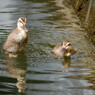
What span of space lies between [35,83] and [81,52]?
2.44 meters

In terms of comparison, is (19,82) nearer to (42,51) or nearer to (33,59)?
(33,59)

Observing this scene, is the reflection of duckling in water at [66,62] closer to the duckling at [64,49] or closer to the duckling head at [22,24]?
the duckling at [64,49]

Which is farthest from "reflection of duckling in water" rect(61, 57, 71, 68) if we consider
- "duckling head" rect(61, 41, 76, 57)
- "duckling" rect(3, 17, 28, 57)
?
"duckling" rect(3, 17, 28, 57)

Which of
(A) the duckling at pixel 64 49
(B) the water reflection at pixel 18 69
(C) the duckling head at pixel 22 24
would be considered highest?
(C) the duckling head at pixel 22 24

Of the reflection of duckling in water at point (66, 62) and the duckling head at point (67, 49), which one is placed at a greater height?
the duckling head at point (67, 49)

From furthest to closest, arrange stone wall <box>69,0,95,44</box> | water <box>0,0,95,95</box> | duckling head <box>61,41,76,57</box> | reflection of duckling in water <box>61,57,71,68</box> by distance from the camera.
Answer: stone wall <box>69,0,95,44</box>
duckling head <box>61,41,76,57</box>
reflection of duckling in water <box>61,57,71,68</box>
water <box>0,0,95,95</box>

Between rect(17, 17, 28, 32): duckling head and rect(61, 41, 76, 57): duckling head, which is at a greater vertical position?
rect(17, 17, 28, 32): duckling head

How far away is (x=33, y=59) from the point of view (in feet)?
28.4

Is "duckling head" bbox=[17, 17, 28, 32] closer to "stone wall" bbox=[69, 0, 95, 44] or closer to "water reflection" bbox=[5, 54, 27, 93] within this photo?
"water reflection" bbox=[5, 54, 27, 93]

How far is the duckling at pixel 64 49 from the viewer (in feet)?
30.3

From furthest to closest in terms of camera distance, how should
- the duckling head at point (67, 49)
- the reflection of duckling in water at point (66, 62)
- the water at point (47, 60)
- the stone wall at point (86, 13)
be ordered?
1. the stone wall at point (86, 13)
2. the duckling head at point (67, 49)
3. the reflection of duckling in water at point (66, 62)
4. the water at point (47, 60)

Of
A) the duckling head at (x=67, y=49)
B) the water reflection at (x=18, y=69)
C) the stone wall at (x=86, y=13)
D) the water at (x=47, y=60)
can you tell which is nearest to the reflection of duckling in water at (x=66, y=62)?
the water at (x=47, y=60)

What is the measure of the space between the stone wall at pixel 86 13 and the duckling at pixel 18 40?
2159 mm

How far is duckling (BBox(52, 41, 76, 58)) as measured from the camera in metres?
9.23
